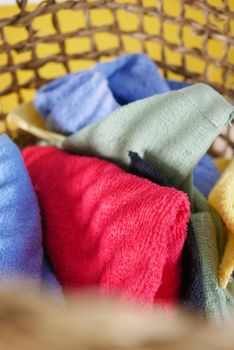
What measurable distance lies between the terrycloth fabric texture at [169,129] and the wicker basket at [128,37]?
0.46ft

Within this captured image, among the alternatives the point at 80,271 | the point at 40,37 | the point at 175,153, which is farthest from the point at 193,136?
the point at 40,37

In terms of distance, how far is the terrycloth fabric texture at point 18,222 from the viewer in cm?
37

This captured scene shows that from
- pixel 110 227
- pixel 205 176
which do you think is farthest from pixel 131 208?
pixel 205 176

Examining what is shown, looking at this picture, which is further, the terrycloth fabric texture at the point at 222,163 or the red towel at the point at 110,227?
the terrycloth fabric texture at the point at 222,163

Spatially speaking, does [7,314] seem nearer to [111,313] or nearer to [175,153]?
[111,313]

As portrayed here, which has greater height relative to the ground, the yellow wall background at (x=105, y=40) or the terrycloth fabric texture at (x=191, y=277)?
the yellow wall background at (x=105, y=40)

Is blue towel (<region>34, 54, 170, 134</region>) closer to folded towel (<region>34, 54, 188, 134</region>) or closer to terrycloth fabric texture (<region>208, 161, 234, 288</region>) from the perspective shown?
folded towel (<region>34, 54, 188, 134</region>)

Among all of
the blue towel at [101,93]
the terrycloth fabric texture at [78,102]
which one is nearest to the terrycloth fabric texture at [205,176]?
the blue towel at [101,93]

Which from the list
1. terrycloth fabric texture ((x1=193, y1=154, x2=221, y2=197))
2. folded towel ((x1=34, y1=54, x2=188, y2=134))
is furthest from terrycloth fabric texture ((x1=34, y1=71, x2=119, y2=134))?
terrycloth fabric texture ((x1=193, y1=154, x2=221, y2=197))

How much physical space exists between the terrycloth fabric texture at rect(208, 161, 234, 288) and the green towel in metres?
0.01

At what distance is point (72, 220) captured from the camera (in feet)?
1.32

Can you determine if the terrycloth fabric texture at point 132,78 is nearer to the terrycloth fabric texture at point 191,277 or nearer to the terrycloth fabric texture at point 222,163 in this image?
the terrycloth fabric texture at point 222,163

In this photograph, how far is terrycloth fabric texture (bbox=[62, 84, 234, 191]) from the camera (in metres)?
0.40

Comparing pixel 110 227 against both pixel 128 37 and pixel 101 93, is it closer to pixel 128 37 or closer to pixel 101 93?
pixel 101 93
